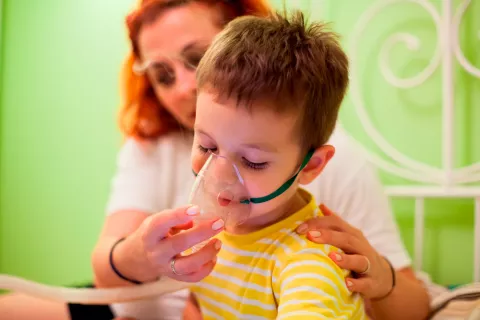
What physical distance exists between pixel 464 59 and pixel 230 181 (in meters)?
1.00

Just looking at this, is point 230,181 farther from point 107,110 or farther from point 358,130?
point 107,110

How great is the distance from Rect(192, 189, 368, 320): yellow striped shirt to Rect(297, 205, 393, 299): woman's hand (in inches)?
0.6

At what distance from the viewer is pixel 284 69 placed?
78cm

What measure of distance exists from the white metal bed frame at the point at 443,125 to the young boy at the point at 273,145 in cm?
72

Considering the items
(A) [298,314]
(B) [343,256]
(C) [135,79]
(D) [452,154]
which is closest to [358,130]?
(D) [452,154]

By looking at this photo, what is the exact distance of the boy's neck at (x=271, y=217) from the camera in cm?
90

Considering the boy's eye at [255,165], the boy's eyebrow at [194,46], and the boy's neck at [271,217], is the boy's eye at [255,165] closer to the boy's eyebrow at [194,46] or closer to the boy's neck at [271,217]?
the boy's neck at [271,217]

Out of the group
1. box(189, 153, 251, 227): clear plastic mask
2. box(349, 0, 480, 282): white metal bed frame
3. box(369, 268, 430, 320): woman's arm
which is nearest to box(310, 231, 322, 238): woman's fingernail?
box(189, 153, 251, 227): clear plastic mask

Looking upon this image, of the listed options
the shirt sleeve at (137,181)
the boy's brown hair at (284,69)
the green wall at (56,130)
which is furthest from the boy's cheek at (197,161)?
the green wall at (56,130)

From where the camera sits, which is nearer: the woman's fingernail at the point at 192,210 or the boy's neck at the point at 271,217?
the woman's fingernail at the point at 192,210

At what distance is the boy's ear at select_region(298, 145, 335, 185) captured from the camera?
88 cm

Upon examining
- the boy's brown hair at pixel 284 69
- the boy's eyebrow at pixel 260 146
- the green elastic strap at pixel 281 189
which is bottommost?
the green elastic strap at pixel 281 189

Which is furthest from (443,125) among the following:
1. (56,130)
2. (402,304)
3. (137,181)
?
(56,130)

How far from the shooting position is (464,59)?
4.88 feet
